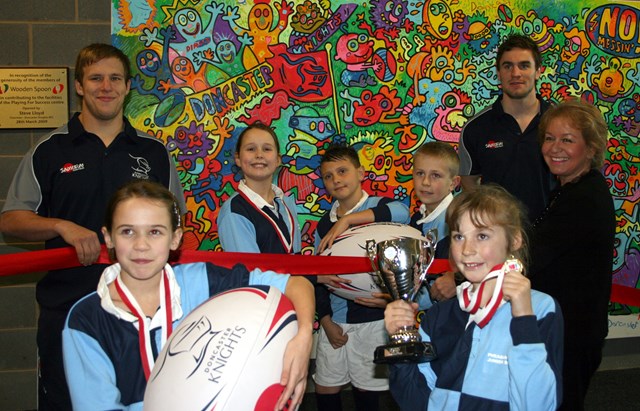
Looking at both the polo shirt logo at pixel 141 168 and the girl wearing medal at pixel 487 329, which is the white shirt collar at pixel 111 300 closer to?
the girl wearing medal at pixel 487 329

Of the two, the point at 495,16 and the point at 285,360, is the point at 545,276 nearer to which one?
the point at 285,360

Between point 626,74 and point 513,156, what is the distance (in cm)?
203

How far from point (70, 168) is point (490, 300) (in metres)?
2.20

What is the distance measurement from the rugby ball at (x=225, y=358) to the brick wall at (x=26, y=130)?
10.7 ft

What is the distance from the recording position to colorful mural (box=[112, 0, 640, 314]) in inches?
196

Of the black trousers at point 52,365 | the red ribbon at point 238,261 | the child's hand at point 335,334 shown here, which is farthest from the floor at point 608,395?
the black trousers at point 52,365

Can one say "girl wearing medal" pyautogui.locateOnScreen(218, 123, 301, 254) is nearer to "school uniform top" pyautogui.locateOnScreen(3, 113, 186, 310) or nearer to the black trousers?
"school uniform top" pyautogui.locateOnScreen(3, 113, 186, 310)

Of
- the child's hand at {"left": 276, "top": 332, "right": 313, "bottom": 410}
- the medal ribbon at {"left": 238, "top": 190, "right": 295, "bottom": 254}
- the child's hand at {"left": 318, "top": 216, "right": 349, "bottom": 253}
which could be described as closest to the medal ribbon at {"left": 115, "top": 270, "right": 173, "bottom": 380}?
the child's hand at {"left": 276, "top": 332, "right": 313, "bottom": 410}

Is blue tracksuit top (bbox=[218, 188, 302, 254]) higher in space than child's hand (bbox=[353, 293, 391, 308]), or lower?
higher

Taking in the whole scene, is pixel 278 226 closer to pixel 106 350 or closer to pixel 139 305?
pixel 139 305

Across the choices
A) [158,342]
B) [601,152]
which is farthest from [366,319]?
[158,342]

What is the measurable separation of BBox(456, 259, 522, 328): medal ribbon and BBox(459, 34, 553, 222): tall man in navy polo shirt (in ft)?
7.58

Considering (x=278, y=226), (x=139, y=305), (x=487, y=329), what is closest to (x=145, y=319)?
(x=139, y=305)

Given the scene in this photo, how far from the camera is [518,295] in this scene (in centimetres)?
207
